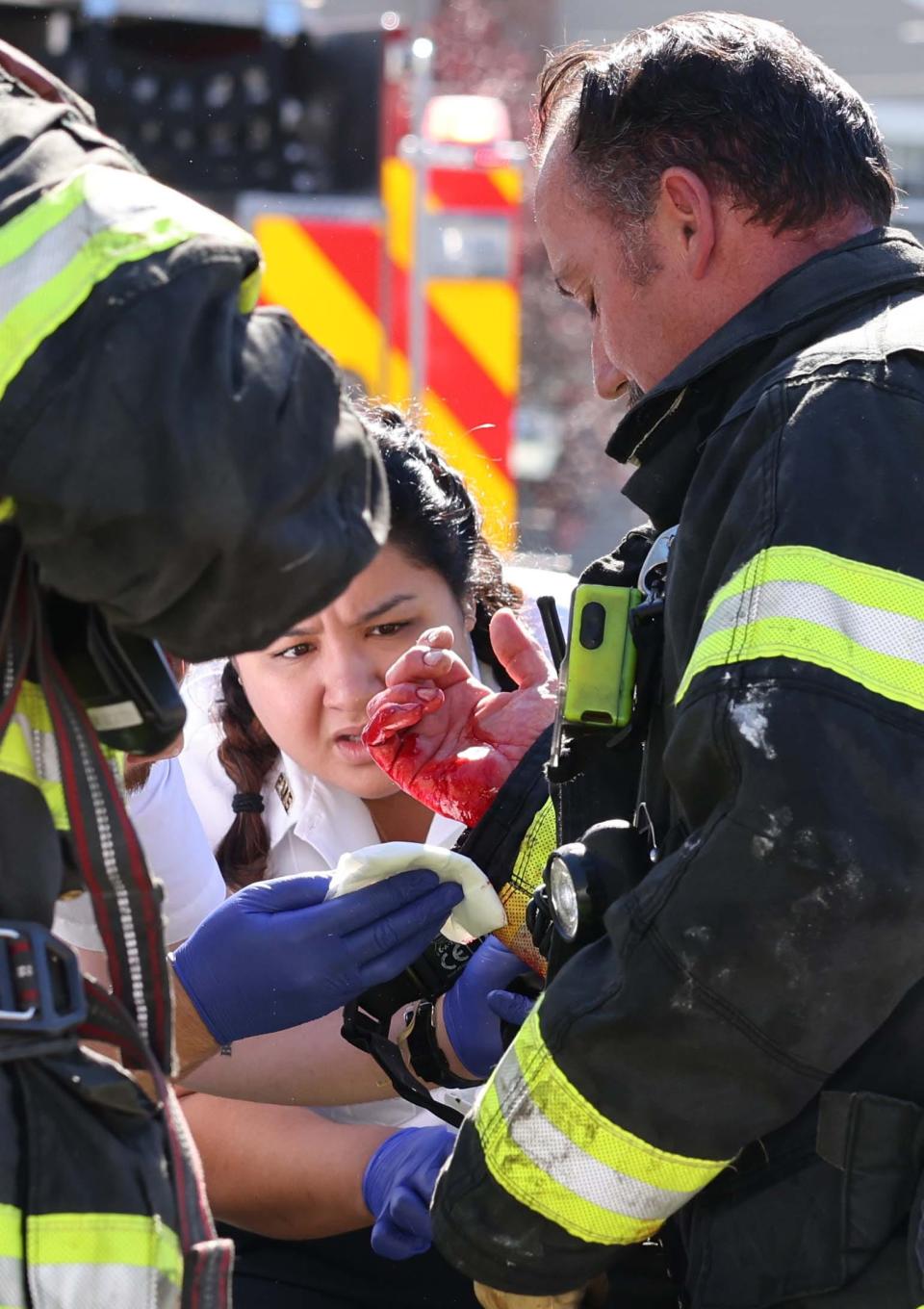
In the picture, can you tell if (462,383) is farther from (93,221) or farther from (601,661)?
(93,221)

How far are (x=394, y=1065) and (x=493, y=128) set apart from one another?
168 inches

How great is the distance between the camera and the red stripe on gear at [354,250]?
18.5ft

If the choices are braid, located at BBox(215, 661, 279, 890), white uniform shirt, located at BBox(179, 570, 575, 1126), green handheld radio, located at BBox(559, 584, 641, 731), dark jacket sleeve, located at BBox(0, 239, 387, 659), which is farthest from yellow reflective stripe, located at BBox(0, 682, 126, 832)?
braid, located at BBox(215, 661, 279, 890)

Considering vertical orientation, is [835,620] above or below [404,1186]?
above

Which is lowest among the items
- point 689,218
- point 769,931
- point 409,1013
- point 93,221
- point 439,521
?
point 409,1013

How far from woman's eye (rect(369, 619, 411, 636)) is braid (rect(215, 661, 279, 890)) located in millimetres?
292

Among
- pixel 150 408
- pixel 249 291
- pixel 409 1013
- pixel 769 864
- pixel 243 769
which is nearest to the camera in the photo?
pixel 150 408

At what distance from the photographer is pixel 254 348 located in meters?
1.24

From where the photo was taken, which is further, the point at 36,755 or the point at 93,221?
the point at 36,755

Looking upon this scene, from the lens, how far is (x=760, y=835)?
148 centimetres

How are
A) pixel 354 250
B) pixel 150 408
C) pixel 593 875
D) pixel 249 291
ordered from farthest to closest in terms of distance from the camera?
pixel 354 250
pixel 593 875
pixel 249 291
pixel 150 408

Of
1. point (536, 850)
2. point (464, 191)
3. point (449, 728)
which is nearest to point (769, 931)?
point (536, 850)

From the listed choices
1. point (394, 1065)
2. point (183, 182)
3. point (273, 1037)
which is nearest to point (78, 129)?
point (394, 1065)

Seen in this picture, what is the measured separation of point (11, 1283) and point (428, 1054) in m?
1.07
